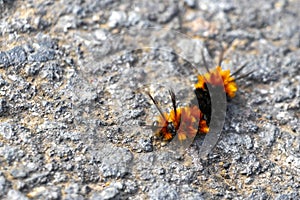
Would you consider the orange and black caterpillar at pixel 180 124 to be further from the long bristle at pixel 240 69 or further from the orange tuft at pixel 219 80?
the long bristle at pixel 240 69

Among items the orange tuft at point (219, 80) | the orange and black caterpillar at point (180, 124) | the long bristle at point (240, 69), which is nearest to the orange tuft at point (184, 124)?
the orange and black caterpillar at point (180, 124)

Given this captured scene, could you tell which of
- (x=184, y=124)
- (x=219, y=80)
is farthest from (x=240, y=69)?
(x=184, y=124)

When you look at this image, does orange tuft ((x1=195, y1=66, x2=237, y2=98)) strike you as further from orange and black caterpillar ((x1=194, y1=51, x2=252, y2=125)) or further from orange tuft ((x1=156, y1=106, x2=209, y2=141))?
orange tuft ((x1=156, y1=106, x2=209, y2=141))

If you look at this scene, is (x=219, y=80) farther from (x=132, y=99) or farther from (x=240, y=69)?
(x=132, y=99)

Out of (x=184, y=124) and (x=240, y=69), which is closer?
(x=184, y=124)

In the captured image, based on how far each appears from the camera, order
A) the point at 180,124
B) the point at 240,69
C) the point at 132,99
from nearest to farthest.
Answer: the point at 180,124 → the point at 132,99 → the point at 240,69

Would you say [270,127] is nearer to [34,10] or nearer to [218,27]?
[218,27]
